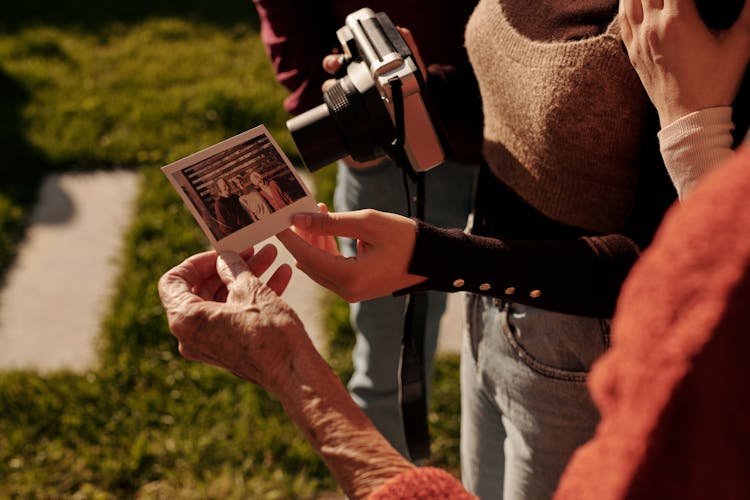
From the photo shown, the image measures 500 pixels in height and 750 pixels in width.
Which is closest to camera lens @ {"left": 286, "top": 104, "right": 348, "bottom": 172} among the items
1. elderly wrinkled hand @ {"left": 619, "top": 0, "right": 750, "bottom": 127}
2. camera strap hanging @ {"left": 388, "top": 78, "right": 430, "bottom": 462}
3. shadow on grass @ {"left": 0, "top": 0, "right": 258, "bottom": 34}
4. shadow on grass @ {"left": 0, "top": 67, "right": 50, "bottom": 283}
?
camera strap hanging @ {"left": 388, "top": 78, "right": 430, "bottom": 462}

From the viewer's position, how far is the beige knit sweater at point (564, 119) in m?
1.03

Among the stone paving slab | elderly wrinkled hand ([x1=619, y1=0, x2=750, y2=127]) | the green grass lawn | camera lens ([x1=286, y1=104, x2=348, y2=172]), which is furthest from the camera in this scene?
the stone paving slab

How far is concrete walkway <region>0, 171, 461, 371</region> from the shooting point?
260 centimetres

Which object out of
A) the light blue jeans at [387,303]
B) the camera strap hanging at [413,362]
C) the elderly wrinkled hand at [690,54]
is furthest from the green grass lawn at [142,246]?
the elderly wrinkled hand at [690,54]

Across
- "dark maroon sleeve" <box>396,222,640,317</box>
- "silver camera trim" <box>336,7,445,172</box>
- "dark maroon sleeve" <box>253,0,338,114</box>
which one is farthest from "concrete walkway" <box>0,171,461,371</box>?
"dark maroon sleeve" <box>396,222,640,317</box>

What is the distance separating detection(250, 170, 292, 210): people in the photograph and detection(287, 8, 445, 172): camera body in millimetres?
123

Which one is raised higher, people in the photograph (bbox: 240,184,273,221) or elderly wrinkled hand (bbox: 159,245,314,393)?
people in the photograph (bbox: 240,184,273,221)

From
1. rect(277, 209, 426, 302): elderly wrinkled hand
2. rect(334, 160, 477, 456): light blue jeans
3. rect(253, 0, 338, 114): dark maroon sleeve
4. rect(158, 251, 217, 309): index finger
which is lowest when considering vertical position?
rect(334, 160, 477, 456): light blue jeans

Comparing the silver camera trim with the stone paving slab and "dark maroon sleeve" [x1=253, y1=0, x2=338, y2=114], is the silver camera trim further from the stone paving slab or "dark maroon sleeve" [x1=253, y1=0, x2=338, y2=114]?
the stone paving slab

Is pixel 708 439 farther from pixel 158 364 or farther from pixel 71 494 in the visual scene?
pixel 158 364

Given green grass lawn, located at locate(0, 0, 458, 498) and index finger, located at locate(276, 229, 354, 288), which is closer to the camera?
index finger, located at locate(276, 229, 354, 288)

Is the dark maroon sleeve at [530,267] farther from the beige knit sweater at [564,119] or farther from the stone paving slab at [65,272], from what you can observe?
the stone paving slab at [65,272]

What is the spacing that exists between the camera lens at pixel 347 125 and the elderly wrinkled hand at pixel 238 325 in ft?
0.86

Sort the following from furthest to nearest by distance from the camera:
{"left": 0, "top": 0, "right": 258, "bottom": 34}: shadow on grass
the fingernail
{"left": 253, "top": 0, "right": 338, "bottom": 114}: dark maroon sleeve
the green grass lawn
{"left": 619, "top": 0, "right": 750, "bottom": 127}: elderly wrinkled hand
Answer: {"left": 0, "top": 0, "right": 258, "bottom": 34}: shadow on grass, the green grass lawn, {"left": 253, "top": 0, "right": 338, "bottom": 114}: dark maroon sleeve, the fingernail, {"left": 619, "top": 0, "right": 750, "bottom": 127}: elderly wrinkled hand
